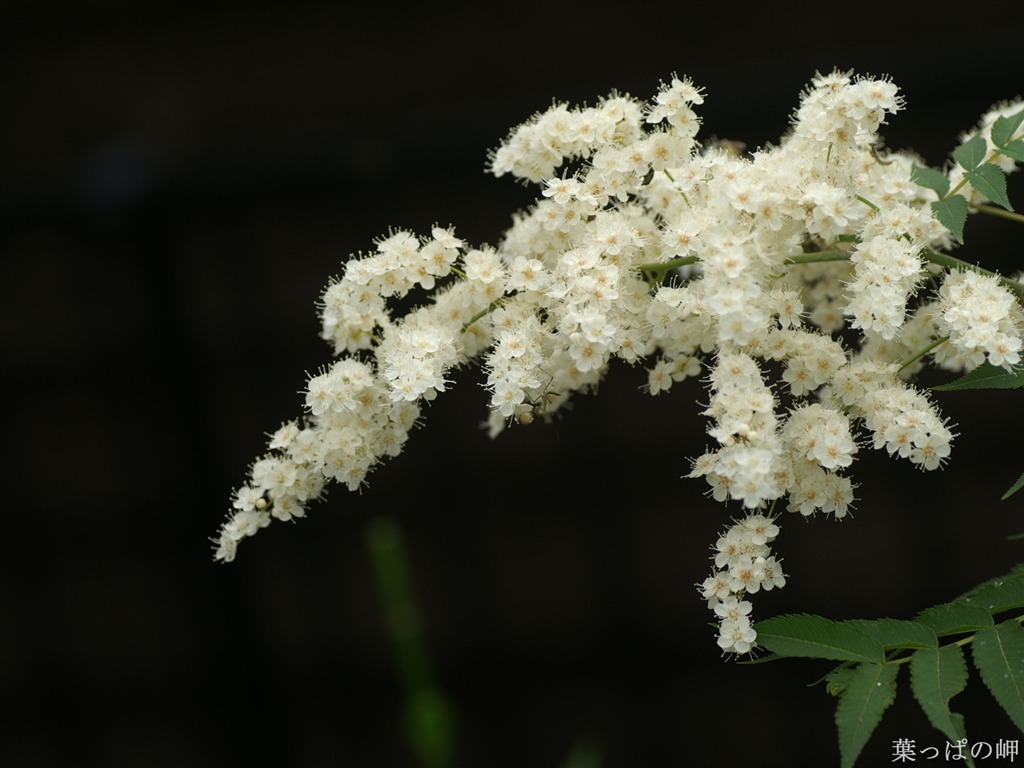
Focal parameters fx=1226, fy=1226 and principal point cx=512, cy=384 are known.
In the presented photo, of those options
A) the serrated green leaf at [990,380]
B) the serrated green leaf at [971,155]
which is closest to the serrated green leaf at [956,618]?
the serrated green leaf at [990,380]

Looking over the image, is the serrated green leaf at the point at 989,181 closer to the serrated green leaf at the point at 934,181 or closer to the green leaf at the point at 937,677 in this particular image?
the serrated green leaf at the point at 934,181

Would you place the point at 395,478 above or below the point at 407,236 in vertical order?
above

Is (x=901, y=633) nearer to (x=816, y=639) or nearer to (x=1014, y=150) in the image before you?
(x=816, y=639)

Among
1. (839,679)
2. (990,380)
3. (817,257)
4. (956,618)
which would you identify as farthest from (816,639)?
(817,257)

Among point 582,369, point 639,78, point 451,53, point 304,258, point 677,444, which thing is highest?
point 451,53

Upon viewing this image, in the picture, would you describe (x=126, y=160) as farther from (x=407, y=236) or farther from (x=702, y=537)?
(x=407, y=236)

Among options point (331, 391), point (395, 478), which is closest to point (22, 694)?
point (395, 478)
